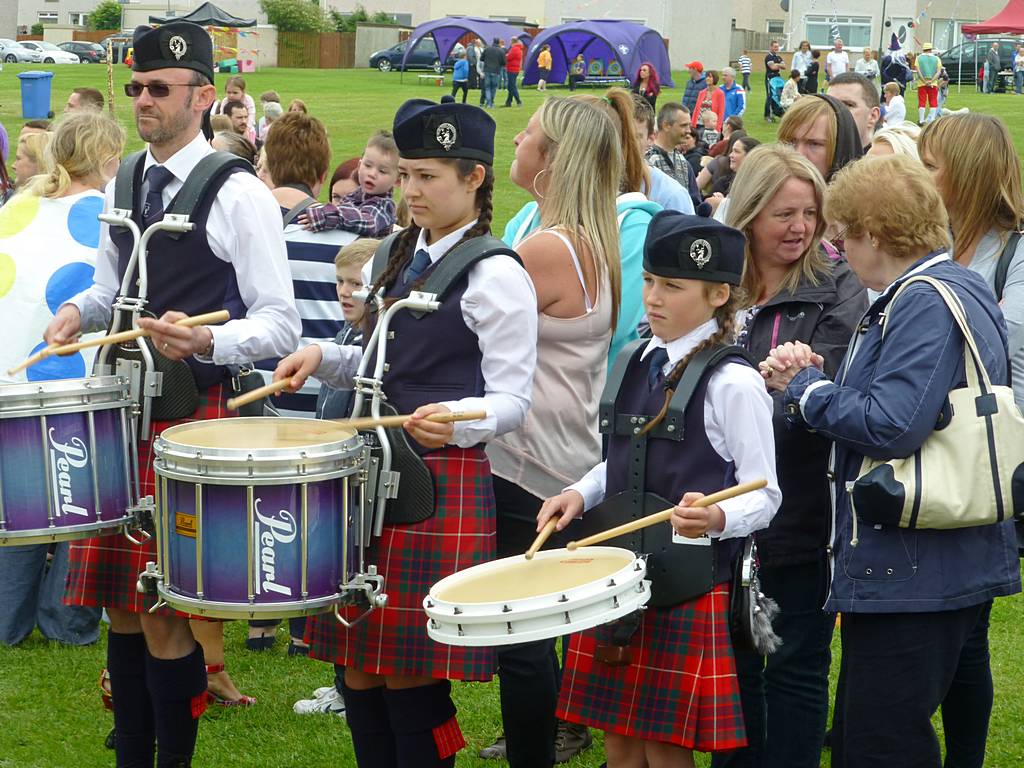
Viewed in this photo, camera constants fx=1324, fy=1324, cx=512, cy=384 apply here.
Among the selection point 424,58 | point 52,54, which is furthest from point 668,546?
point 52,54

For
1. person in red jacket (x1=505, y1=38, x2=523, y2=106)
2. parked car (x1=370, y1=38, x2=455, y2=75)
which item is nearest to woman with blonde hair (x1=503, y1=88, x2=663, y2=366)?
person in red jacket (x1=505, y1=38, x2=523, y2=106)

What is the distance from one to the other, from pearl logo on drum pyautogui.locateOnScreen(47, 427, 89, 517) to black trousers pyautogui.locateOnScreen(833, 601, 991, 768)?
2035 mm

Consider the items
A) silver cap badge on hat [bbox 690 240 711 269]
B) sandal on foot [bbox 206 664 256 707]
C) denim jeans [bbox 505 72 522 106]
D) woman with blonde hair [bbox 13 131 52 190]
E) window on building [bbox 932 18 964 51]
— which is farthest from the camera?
window on building [bbox 932 18 964 51]

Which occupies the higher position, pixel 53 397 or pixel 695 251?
pixel 695 251

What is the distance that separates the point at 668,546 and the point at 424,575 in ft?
2.14

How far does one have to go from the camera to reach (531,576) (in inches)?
122

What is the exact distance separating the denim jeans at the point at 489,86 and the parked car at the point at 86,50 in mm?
25201

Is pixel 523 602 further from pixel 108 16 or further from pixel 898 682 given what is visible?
pixel 108 16

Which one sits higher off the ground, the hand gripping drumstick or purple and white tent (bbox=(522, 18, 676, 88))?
purple and white tent (bbox=(522, 18, 676, 88))

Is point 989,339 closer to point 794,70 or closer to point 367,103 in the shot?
point 794,70

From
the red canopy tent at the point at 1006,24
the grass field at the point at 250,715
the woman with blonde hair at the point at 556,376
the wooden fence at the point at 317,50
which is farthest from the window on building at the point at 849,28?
the woman with blonde hair at the point at 556,376

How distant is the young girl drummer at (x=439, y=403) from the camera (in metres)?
3.42

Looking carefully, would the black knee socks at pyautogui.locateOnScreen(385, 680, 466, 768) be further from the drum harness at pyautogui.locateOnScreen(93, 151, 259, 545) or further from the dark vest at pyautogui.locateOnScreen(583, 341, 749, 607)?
the drum harness at pyautogui.locateOnScreen(93, 151, 259, 545)

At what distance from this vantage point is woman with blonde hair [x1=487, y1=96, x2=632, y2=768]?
3979 mm
